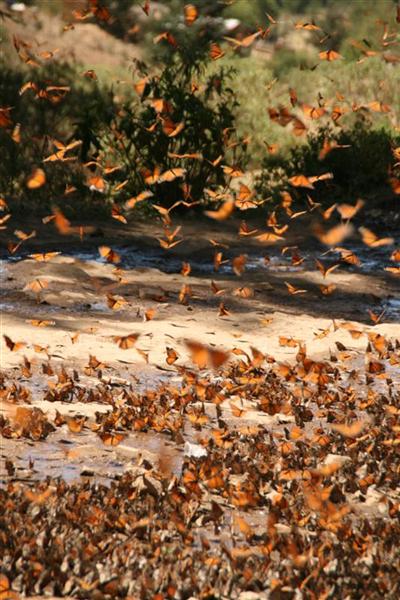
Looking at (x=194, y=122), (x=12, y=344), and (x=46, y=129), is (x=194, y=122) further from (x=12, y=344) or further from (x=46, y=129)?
(x=12, y=344)

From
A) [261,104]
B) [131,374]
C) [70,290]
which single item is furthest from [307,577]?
[261,104]

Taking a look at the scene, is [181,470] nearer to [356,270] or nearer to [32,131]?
[356,270]

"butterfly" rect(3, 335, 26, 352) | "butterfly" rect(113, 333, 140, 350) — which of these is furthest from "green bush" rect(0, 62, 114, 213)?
"butterfly" rect(113, 333, 140, 350)

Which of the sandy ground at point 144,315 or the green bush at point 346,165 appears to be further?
the green bush at point 346,165

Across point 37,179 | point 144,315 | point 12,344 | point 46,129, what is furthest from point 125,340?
point 46,129

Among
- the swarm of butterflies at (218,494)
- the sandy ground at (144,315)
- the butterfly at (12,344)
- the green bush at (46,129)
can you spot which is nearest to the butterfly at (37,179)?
the green bush at (46,129)

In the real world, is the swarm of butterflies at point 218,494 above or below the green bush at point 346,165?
above

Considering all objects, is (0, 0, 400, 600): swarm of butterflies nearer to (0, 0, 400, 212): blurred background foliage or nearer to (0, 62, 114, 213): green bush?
(0, 0, 400, 212): blurred background foliage

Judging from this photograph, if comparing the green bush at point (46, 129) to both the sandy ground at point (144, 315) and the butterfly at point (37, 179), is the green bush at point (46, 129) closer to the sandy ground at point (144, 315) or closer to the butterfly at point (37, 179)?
the butterfly at point (37, 179)
